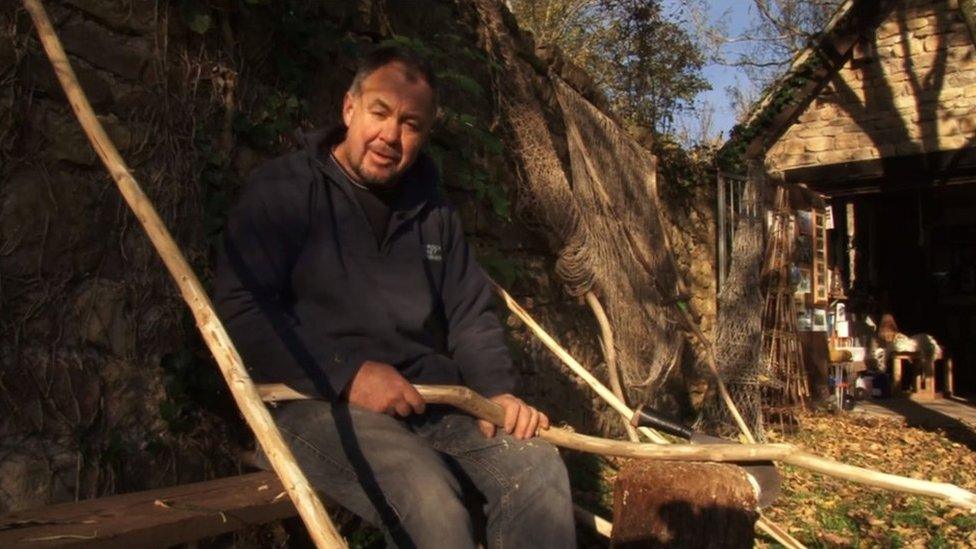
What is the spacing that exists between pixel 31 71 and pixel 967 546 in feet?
15.8

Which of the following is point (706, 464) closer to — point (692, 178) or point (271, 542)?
point (271, 542)

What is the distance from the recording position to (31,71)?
266cm

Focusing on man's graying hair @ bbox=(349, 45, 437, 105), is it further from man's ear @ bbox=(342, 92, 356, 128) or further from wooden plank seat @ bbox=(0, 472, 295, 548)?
wooden plank seat @ bbox=(0, 472, 295, 548)

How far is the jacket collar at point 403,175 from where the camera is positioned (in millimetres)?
2672

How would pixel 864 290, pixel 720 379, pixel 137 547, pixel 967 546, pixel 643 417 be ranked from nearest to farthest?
pixel 137 547 → pixel 643 417 → pixel 967 546 → pixel 720 379 → pixel 864 290

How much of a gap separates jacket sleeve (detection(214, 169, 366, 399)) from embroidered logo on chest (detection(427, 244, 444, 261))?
409 mm

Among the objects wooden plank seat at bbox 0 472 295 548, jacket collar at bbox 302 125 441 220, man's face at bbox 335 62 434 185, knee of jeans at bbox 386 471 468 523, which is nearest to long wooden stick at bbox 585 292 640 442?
jacket collar at bbox 302 125 441 220

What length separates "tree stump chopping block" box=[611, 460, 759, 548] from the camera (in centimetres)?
276

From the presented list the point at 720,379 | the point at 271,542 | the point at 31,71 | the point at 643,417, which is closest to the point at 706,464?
the point at 643,417

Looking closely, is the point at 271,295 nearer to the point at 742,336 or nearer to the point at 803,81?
the point at 742,336

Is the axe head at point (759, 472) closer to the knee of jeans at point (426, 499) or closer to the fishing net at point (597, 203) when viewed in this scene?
the knee of jeans at point (426, 499)

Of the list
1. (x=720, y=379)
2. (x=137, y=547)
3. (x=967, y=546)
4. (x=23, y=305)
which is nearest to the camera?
(x=137, y=547)

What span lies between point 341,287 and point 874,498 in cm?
447

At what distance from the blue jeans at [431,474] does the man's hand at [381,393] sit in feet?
0.11
